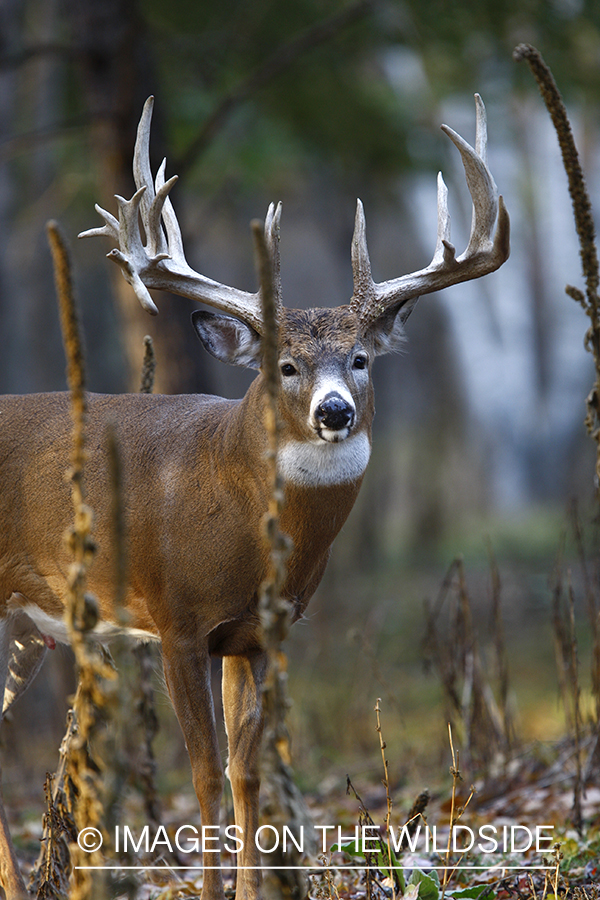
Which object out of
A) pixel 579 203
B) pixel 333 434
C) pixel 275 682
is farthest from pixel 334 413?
pixel 579 203

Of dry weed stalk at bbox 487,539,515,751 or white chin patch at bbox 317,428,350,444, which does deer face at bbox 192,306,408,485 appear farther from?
dry weed stalk at bbox 487,539,515,751

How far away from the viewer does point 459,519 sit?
861 inches

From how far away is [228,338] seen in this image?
3879mm

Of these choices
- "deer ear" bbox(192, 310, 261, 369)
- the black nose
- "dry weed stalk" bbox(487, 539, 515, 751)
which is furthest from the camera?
"dry weed stalk" bbox(487, 539, 515, 751)

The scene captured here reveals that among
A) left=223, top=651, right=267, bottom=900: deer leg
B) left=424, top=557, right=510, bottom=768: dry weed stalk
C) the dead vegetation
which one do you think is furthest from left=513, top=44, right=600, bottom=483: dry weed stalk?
left=223, top=651, right=267, bottom=900: deer leg

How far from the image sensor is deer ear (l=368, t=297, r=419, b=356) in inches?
152

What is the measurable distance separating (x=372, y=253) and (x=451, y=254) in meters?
14.8

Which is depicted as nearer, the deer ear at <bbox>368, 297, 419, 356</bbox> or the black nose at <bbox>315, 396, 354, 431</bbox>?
the black nose at <bbox>315, 396, 354, 431</bbox>

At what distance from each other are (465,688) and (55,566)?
2.44 m

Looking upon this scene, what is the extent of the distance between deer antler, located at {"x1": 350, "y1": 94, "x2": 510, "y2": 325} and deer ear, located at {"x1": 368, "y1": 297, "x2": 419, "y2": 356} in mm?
62

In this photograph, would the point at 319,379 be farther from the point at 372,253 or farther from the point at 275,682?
the point at 372,253

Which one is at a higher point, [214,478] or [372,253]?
[372,253]

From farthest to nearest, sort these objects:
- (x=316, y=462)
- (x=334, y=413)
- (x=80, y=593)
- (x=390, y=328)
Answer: (x=390, y=328), (x=316, y=462), (x=334, y=413), (x=80, y=593)

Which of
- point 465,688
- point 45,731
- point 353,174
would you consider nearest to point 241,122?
point 353,174
